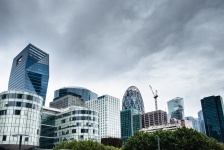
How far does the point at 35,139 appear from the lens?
87.6m

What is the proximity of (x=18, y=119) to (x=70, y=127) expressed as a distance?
111 feet

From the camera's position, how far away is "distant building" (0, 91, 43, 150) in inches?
3170

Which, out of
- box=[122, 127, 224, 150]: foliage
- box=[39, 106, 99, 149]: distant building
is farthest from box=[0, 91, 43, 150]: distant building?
box=[122, 127, 224, 150]: foliage

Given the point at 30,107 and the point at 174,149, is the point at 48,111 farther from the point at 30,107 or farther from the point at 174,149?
the point at 174,149

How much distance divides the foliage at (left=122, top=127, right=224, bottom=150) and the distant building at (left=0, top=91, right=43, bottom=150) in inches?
1523

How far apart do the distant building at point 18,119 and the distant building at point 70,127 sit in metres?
24.8

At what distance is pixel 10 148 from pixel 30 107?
52.7 feet

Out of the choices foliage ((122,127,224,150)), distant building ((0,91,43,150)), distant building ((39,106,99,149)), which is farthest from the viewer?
distant building ((39,106,99,149))

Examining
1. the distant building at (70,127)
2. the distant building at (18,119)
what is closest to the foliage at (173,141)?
the distant building at (18,119)

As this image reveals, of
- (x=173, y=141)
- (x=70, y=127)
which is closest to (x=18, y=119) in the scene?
(x=70, y=127)

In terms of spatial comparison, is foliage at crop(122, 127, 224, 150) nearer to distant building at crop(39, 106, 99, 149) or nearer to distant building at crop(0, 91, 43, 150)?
distant building at crop(0, 91, 43, 150)

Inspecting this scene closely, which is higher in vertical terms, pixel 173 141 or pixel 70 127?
pixel 70 127

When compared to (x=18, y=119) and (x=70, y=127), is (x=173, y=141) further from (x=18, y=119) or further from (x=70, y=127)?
(x=70, y=127)

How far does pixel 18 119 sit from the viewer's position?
83188 mm
